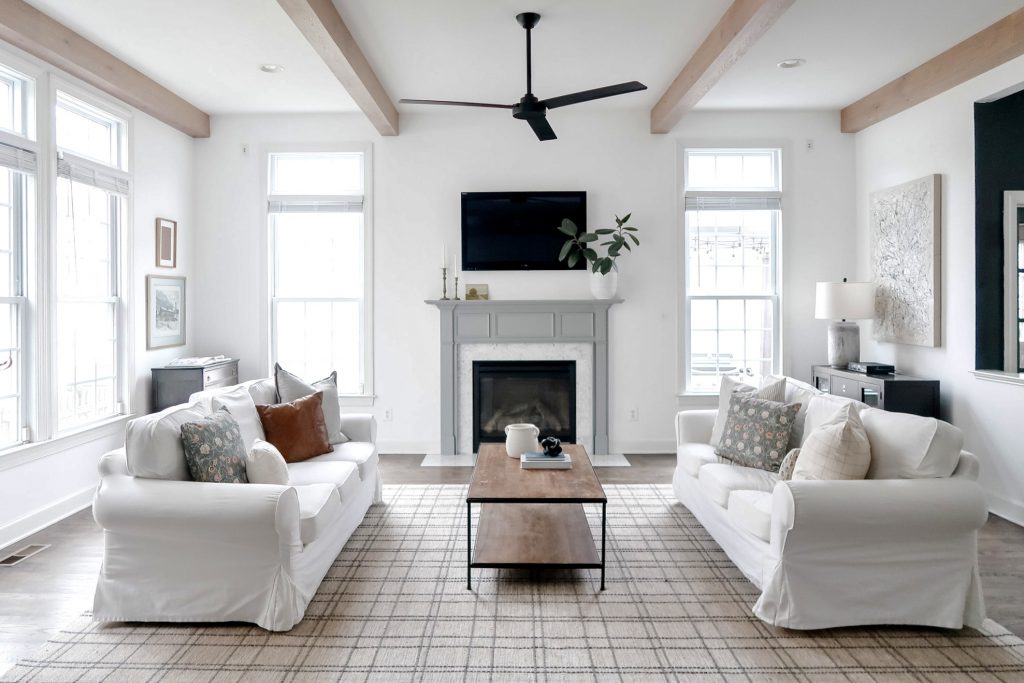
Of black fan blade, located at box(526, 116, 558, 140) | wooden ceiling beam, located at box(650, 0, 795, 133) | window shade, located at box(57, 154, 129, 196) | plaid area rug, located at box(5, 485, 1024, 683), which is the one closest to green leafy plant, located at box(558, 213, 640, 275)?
wooden ceiling beam, located at box(650, 0, 795, 133)

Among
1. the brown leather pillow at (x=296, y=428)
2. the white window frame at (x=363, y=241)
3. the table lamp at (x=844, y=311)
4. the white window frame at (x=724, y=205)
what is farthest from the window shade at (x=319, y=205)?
the table lamp at (x=844, y=311)

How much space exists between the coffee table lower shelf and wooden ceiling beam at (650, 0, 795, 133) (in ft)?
8.53

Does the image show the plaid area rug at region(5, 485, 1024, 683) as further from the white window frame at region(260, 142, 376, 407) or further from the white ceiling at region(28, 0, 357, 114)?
the white ceiling at region(28, 0, 357, 114)

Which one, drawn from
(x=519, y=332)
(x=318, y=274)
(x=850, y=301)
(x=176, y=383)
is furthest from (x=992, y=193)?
(x=176, y=383)

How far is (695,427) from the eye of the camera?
403cm

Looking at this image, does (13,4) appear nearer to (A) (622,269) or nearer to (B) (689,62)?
(B) (689,62)

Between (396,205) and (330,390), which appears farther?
(396,205)

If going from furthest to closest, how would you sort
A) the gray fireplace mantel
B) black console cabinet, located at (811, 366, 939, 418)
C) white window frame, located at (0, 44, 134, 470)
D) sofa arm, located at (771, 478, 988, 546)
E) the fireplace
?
the fireplace → the gray fireplace mantel → black console cabinet, located at (811, 366, 939, 418) → white window frame, located at (0, 44, 134, 470) → sofa arm, located at (771, 478, 988, 546)

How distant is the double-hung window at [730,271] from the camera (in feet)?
18.7

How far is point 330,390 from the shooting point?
13.3ft

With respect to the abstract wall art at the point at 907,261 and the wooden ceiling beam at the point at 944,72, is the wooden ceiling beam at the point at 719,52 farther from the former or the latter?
the abstract wall art at the point at 907,261

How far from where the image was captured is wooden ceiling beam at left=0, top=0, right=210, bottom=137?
11.5 feet

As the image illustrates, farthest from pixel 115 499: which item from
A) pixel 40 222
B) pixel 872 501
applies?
pixel 872 501

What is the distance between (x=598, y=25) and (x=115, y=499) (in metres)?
3.52
